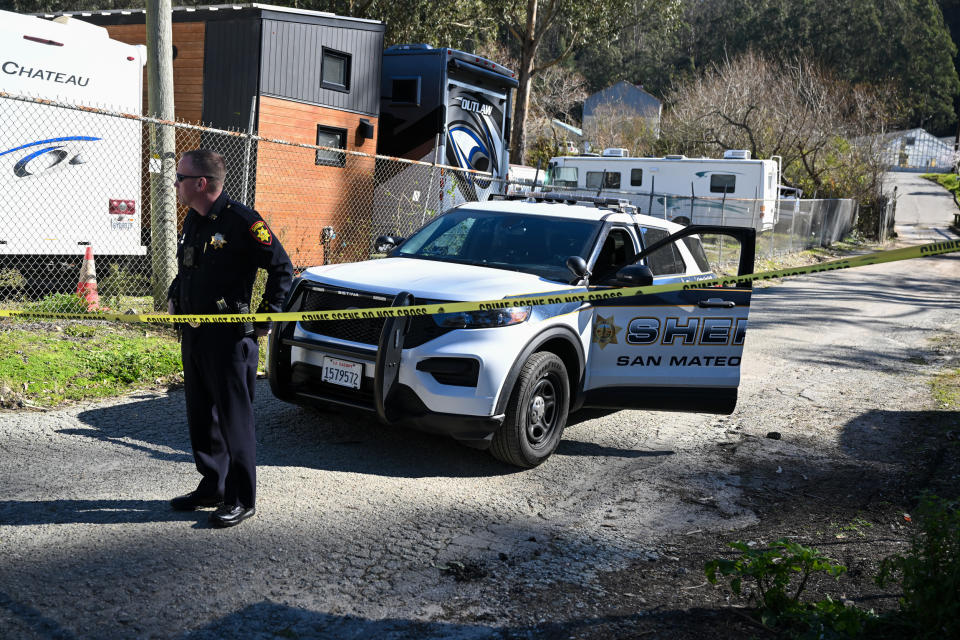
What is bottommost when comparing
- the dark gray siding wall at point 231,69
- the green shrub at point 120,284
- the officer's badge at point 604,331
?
the green shrub at point 120,284

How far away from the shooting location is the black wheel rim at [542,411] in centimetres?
542

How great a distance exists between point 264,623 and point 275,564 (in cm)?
54

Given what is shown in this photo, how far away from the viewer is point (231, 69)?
12680 mm

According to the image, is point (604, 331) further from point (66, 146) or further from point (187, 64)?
point (187, 64)

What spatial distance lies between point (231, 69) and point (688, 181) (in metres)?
16.7

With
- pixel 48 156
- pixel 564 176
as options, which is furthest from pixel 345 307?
pixel 564 176

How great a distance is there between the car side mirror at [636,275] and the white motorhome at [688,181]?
17.0m

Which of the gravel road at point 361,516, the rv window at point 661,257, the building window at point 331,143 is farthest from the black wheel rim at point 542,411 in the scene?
the building window at point 331,143

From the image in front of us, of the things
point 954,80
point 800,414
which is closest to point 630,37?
point 954,80

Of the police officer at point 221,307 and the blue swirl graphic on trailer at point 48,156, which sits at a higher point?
the blue swirl graphic on trailer at point 48,156

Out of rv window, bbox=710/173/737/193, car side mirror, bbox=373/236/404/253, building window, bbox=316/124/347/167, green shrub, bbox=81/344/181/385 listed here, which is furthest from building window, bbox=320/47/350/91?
rv window, bbox=710/173/737/193

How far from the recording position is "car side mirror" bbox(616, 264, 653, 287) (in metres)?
5.57

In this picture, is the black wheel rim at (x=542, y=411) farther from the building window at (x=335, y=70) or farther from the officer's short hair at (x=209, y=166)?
the building window at (x=335, y=70)

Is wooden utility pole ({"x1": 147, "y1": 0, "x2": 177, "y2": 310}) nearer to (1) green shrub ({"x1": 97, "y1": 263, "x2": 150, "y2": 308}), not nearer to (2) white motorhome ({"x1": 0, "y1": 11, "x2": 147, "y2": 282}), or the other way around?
(1) green shrub ({"x1": 97, "y1": 263, "x2": 150, "y2": 308})
